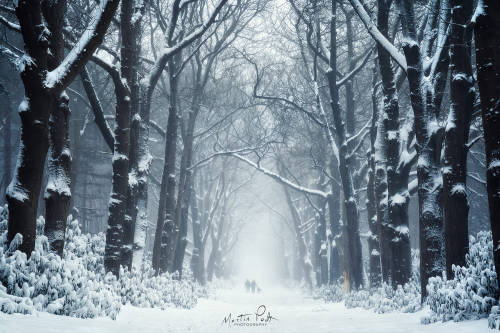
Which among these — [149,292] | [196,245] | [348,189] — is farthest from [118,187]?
[196,245]

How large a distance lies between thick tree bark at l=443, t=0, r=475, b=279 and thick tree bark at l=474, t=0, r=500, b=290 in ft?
6.21

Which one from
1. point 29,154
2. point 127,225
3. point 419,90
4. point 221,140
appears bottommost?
point 127,225

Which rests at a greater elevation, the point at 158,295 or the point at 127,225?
the point at 127,225

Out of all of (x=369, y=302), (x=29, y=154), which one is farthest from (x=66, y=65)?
(x=369, y=302)

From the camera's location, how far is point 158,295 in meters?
8.95

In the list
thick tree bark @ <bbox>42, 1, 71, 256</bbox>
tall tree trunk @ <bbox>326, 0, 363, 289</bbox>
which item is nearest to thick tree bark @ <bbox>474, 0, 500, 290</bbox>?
thick tree bark @ <bbox>42, 1, 71, 256</bbox>

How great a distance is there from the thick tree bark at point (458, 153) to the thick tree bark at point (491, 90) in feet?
6.21

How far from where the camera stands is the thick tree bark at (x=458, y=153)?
6266mm

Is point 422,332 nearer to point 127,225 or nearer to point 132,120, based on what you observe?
point 127,225

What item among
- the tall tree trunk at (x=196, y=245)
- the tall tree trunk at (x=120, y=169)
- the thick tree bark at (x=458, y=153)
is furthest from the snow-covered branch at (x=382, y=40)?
the tall tree trunk at (x=196, y=245)

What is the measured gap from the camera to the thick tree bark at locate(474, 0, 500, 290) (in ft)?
14.4

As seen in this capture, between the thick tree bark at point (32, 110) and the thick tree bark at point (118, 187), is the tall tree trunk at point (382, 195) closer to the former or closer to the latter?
the thick tree bark at point (118, 187)

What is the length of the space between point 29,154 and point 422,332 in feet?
17.2

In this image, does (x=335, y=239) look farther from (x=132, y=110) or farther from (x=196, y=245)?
(x=132, y=110)
